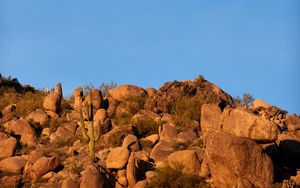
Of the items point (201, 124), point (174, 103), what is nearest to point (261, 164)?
point (201, 124)

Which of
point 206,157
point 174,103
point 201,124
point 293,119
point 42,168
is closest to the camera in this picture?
point 206,157

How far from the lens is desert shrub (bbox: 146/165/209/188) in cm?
2258

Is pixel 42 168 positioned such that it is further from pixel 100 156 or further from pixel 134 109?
pixel 134 109

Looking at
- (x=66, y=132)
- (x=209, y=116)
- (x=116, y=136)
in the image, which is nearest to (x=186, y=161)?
(x=209, y=116)

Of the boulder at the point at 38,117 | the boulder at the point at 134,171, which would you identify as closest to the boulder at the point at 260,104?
the boulder at the point at 134,171

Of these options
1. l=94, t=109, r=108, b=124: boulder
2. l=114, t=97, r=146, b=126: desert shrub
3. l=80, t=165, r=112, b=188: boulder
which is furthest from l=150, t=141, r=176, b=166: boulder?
l=94, t=109, r=108, b=124: boulder

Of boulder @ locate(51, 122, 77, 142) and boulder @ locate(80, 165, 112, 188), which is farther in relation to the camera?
boulder @ locate(51, 122, 77, 142)

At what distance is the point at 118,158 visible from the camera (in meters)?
24.3

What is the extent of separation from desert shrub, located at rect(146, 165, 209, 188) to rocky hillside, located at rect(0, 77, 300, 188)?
1.5 inches

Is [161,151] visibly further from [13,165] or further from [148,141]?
[13,165]

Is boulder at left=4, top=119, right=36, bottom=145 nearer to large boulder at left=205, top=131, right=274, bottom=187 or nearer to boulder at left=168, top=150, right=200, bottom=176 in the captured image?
boulder at left=168, top=150, right=200, bottom=176

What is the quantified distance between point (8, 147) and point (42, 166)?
330 centimetres

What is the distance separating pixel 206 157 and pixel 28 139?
10662mm

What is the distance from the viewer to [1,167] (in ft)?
86.6
